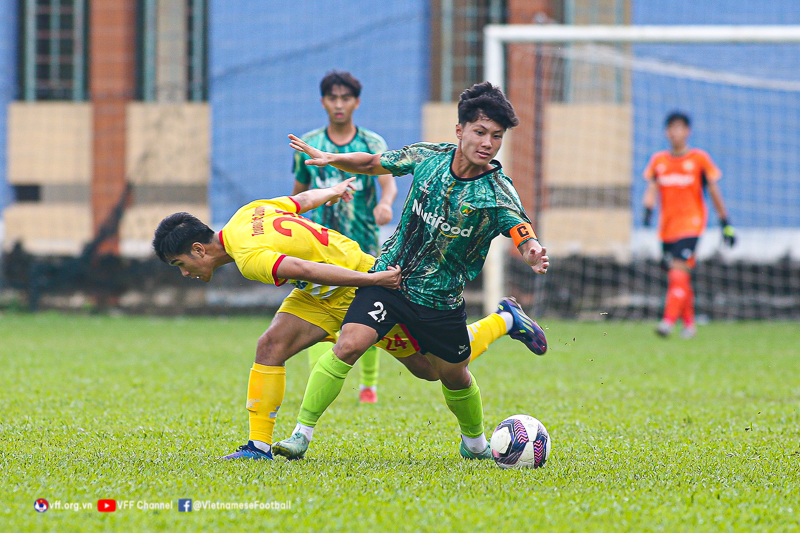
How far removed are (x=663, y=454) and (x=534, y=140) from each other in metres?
11.7

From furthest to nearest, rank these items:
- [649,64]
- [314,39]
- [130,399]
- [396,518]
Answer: [314,39], [649,64], [130,399], [396,518]

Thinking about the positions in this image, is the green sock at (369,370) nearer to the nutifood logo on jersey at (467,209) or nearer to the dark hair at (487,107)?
the nutifood logo on jersey at (467,209)

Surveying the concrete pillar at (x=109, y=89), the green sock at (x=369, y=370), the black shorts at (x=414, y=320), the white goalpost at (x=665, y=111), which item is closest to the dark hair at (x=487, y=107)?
→ the black shorts at (x=414, y=320)

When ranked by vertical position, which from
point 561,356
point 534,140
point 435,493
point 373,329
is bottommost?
point 561,356

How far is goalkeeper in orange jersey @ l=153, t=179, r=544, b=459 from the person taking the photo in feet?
13.1

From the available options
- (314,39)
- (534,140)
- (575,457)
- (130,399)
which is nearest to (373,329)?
(575,457)

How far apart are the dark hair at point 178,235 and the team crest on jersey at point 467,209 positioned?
1.08 m

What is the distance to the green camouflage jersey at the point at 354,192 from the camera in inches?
246

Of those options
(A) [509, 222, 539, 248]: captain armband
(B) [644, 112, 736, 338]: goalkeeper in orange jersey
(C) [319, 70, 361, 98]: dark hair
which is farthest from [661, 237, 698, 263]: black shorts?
(A) [509, 222, 539, 248]: captain armband

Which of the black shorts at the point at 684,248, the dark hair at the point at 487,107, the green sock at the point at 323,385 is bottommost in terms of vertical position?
the green sock at the point at 323,385

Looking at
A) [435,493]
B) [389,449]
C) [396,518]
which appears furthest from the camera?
[389,449]

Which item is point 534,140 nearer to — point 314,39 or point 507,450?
point 314,39

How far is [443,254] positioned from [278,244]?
70cm

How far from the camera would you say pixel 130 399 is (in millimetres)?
6016
